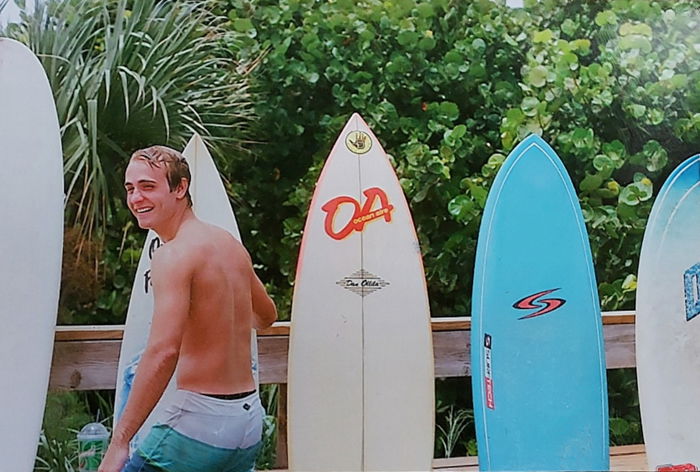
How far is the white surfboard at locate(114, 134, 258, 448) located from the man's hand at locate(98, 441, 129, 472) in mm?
31

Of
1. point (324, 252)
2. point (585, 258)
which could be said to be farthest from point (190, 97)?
point (585, 258)

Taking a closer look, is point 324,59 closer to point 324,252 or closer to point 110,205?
point 324,252

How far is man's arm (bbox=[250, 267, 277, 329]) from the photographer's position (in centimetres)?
201

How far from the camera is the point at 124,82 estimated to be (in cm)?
205

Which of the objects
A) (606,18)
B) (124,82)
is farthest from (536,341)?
(124,82)

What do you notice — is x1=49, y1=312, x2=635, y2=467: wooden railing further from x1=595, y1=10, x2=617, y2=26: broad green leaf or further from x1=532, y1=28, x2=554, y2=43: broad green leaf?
x1=595, y1=10, x2=617, y2=26: broad green leaf

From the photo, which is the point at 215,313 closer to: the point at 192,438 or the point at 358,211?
the point at 192,438

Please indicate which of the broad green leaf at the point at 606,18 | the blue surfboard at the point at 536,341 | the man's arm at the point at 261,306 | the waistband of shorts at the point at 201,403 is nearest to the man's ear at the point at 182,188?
the man's arm at the point at 261,306

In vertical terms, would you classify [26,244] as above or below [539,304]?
above

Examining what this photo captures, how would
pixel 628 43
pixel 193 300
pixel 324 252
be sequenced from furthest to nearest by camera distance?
pixel 628 43 < pixel 324 252 < pixel 193 300

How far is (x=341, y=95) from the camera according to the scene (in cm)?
212

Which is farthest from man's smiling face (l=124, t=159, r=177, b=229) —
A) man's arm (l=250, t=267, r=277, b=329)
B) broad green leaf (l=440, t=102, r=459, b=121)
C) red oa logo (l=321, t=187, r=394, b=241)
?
broad green leaf (l=440, t=102, r=459, b=121)

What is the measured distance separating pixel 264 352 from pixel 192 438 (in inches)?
11.1

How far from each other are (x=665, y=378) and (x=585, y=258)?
38 centimetres
